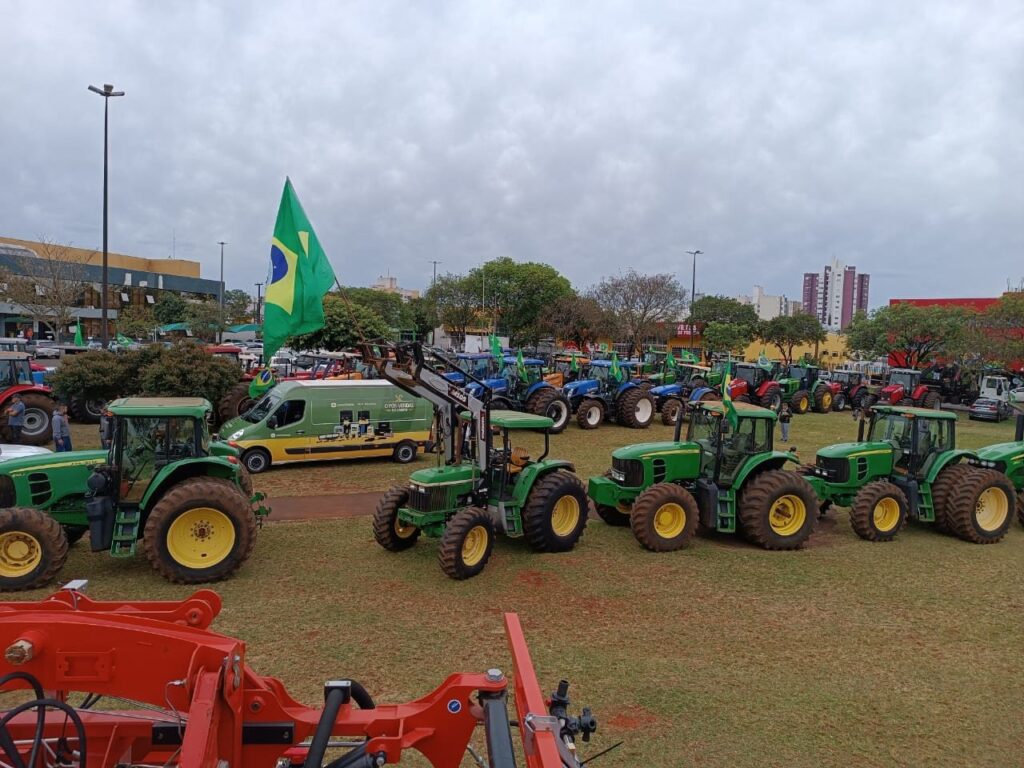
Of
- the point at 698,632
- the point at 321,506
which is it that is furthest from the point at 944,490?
the point at 321,506

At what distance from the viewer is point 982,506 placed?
31.1ft

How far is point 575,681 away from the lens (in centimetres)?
539

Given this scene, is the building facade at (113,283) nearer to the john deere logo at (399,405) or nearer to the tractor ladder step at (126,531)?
the john deere logo at (399,405)

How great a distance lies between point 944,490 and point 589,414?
34.5ft

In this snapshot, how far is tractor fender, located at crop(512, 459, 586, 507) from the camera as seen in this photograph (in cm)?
834

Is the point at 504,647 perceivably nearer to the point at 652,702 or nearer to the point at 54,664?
the point at 652,702

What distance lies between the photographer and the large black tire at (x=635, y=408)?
19391 millimetres

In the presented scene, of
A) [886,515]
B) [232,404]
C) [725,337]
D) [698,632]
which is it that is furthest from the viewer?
[725,337]

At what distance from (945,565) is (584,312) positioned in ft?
119

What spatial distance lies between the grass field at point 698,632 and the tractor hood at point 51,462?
1.19 meters

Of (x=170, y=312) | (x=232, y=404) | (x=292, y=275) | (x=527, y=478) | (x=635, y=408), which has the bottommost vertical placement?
(x=232, y=404)

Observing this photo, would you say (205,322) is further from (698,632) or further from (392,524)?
(698,632)

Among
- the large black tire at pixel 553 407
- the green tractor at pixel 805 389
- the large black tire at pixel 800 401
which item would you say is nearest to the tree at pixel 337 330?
the large black tire at pixel 553 407

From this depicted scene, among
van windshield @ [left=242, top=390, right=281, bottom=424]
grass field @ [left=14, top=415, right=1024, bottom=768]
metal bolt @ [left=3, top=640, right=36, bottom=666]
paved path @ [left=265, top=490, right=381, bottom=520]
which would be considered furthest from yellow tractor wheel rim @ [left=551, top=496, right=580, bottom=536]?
van windshield @ [left=242, top=390, right=281, bottom=424]
